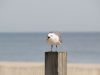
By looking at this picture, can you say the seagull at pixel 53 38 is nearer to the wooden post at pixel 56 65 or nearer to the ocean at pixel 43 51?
the wooden post at pixel 56 65

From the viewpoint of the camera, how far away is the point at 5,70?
61.9ft

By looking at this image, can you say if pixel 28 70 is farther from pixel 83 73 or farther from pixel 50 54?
pixel 50 54

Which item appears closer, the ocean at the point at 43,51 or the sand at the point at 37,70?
the sand at the point at 37,70

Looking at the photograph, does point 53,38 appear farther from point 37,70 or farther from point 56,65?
point 37,70

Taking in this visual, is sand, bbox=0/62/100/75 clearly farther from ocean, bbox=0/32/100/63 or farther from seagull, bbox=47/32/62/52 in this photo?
seagull, bbox=47/32/62/52

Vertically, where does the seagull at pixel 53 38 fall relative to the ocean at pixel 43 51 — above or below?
below

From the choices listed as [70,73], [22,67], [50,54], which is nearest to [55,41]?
[50,54]

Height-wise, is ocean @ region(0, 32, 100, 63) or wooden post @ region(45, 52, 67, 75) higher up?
ocean @ region(0, 32, 100, 63)

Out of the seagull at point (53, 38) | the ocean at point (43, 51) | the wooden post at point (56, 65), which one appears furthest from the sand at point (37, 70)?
the wooden post at point (56, 65)

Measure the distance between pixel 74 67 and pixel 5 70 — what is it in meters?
2.38

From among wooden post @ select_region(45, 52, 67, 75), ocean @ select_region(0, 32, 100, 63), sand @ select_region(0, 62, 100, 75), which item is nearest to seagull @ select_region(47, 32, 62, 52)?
wooden post @ select_region(45, 52, 67, 75)

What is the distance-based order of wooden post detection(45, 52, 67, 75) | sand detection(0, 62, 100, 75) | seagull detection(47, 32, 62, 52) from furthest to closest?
sand detection(0, 62, 100, 75)
seagull detection(47, 32, 62, 52)
wooden post detection(45, 52, 67, 75)

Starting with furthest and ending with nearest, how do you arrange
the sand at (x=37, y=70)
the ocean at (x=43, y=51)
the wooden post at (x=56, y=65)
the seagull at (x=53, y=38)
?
the ocean at (x=43, y=51) → the sand at (x=37, y=70) → the seagull at (x=53, y=38) → the wooden post at (x=56, y=65)

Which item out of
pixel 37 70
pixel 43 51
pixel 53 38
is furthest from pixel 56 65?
pixel 43 51
